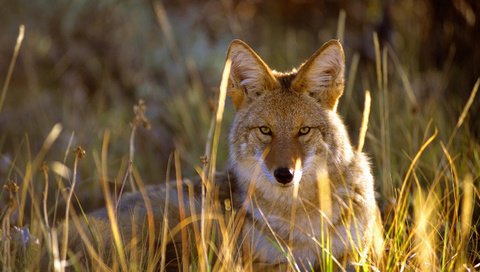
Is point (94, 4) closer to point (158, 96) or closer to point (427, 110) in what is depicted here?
point (158, 96)

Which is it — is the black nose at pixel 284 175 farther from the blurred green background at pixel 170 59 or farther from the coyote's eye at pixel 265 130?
the blurred green background at pixel 170 59

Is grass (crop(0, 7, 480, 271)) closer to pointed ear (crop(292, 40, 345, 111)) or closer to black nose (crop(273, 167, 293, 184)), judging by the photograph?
black nose (crop(273, 167, 293, 184))

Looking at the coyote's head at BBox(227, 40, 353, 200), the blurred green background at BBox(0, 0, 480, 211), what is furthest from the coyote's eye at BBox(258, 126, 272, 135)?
the blurred green background at BBox(0, 0, 480, 211)

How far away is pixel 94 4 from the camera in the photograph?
8781mm

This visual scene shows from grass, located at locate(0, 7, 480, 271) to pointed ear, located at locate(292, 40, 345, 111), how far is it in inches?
17.9

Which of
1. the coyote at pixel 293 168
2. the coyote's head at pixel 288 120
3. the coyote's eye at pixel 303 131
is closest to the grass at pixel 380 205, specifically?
the coyote at pixel 293 168

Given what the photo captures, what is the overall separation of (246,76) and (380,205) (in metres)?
1.32

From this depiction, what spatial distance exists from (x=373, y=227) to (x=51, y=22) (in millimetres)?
6274

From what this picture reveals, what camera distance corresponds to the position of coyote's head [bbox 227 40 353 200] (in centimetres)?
380

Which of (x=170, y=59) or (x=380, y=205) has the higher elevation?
(x=170, y=59)

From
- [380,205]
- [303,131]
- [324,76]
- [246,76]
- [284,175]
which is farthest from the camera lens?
[380,205]

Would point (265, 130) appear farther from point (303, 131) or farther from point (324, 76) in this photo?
point (324, 76)

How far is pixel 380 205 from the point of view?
15.3 ft

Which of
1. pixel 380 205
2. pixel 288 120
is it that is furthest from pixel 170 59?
pixel 288 120
